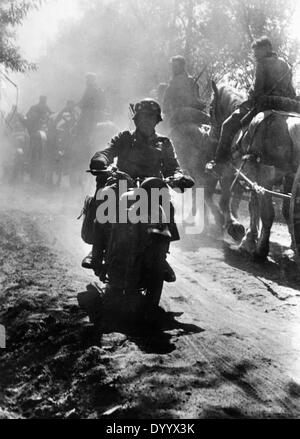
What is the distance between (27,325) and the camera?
4.44 m

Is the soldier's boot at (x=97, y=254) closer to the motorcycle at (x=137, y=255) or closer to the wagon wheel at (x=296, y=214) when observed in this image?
the motorcycle at (x=137, y=255)

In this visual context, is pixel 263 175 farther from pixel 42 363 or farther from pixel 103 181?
pixel 42 363

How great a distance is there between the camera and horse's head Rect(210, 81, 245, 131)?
373 inches

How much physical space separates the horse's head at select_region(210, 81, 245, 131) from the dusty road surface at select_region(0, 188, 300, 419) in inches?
145

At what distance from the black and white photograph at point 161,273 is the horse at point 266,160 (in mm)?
23

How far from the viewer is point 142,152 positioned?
578 cm

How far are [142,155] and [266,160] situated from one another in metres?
2.90

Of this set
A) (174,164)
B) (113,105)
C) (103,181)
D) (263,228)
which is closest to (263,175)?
(263,228)

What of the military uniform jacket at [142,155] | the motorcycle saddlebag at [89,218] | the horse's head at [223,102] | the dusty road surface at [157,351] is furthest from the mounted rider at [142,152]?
the horse's head at [223,102]

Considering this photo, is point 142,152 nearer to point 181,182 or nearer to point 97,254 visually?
point 181,182

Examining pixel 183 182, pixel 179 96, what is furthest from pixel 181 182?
pixel 179 96

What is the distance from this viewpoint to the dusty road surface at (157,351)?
10.4ft

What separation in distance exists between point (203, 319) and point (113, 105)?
2501 cm
